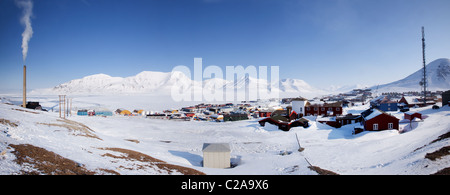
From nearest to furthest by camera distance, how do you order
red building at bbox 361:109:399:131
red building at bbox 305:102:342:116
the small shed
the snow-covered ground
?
1. the snow-covered ground
2. the small shed
3. red building at bbox 361:109:399:131
4. red building at bbox 305:102:342:116

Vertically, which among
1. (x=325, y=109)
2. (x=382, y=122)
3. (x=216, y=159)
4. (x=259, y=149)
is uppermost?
(x=325, y=109)

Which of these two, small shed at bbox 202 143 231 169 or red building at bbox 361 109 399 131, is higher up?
red building at bbox 361 109 399 131

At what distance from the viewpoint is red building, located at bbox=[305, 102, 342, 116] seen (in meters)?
45.5

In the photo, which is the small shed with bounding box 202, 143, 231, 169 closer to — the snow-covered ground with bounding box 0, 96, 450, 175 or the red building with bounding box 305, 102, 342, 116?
the snow-covered ground with bounding box 0, 96, 450, 175

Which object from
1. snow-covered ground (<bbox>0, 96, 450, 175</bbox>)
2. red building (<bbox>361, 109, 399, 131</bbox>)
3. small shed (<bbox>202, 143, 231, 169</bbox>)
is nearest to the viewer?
snow-covered ground (<bbox>0, 96, 450, 175</bbox>)

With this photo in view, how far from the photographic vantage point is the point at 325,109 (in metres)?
46.5

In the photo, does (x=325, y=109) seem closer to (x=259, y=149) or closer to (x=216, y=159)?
(x=259, y=149)

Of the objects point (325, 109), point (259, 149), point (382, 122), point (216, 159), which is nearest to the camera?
point (216, 159)

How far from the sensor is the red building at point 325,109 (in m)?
45.5

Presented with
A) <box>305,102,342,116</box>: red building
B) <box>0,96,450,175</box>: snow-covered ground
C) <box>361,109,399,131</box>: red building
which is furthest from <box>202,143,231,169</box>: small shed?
<box>305,102,342,116</box>: red building

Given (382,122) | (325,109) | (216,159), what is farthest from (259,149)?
(325,109)
